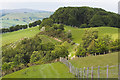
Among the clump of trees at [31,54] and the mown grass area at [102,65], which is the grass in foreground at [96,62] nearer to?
the mown grass area at [102,65]

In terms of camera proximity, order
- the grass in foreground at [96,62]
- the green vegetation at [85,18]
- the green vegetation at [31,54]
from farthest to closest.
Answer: the green vegetation at [85,18]
the green vegetation at [31,54]
the grass in foreground at [96,62]

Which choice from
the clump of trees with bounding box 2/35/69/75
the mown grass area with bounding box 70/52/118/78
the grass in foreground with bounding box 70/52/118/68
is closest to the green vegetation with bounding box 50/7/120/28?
the clump of trees with bounding box 2/35/69/75

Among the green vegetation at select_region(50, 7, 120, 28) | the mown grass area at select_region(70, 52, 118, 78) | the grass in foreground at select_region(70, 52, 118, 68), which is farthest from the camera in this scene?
the green vegetation at select_region(50, 7, 120, 28)

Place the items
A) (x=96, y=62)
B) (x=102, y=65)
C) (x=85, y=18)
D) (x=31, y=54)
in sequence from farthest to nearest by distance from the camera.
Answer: (x=85, y=18) < (x=31, y=54) < (x=96, y=62) < (x=102, y=65)

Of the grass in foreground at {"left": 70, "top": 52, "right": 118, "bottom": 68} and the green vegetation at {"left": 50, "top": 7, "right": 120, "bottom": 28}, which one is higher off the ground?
the green vegetation at {"left": 50, "top": 7, "right": 120, "bottom": 28}

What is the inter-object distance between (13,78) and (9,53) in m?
16.5

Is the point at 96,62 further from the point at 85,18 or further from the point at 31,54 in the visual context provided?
the point at 85,18

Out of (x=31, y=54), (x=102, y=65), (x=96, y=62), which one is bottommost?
(x=31, y=54)

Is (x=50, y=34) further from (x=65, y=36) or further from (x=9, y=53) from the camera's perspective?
(x=9, y=53)

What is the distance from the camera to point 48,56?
27.3 meters

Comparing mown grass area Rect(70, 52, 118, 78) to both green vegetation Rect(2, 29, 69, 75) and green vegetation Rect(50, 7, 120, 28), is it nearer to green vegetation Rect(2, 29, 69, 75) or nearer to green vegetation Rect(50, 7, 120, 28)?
green vegetation Rect(2, 29, 69, 75)

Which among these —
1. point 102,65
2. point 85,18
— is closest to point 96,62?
point 102,65

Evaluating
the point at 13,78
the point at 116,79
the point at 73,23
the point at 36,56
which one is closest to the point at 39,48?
the point at 36,56

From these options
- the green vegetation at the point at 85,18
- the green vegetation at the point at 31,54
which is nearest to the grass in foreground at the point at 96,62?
the green vegetation at the point at 31,54
